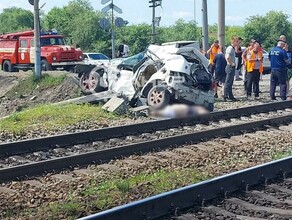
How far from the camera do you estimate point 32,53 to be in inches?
1391

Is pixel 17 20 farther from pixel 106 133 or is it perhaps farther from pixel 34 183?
pixel 34 183

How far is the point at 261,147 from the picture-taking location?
12.0 m

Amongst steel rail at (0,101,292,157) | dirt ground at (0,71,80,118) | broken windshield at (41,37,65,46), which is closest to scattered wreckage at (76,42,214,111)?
steel rail at (0,101,292,157)

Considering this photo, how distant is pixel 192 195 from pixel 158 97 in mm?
9422

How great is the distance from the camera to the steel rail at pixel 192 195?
21.2 ft

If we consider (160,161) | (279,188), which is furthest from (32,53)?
(279,188)

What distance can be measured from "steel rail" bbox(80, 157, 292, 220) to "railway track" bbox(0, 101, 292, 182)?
2.84m


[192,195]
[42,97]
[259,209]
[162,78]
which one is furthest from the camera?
[42,97]

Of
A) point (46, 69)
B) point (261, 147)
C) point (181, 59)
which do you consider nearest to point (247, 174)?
point (261, 147)

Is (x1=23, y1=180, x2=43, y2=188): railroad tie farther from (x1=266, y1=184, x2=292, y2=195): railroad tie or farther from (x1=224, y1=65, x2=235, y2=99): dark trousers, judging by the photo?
(x1=224, y1=65, x2=235, y2=99): dark trousers

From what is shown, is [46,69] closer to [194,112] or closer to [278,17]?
[194,112]

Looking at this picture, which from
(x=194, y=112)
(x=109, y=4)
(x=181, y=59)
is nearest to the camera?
(x=194, y=112)

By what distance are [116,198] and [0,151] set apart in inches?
136

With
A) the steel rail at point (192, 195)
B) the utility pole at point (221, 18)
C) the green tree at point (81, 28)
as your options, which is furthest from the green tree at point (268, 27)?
the steel rail at point (192, 195)
